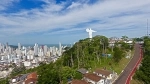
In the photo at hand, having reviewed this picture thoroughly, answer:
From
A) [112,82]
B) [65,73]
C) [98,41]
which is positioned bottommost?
[112,82]

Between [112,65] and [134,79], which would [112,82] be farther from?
[112,65]

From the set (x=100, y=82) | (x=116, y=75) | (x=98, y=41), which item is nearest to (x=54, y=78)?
(x=100, y=82)

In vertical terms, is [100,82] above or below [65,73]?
below

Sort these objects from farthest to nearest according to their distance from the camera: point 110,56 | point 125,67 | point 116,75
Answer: point 110,56, point 125,67, point 116,75

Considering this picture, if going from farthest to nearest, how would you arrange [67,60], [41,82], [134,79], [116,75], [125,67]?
[67,60]
[125,67]
[116,75]
[134,79]
[41,82]

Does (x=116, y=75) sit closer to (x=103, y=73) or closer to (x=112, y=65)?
(x=103, y=73)

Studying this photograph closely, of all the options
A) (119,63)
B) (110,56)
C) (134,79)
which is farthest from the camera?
(110,56)

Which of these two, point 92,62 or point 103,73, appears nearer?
point 103,73

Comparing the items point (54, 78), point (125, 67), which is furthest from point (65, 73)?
point (125, 67)

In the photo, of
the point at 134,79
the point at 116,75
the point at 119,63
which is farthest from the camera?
the point at 119,63
